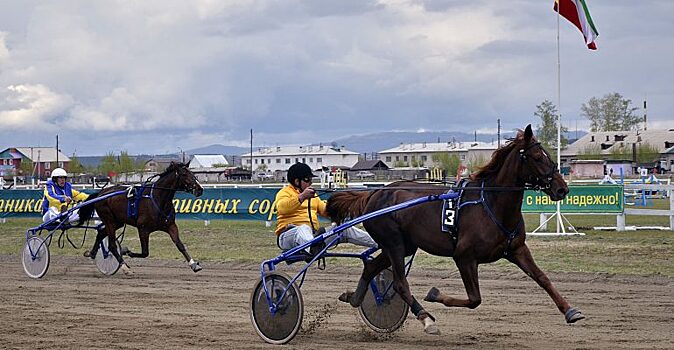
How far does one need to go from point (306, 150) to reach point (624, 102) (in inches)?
1593

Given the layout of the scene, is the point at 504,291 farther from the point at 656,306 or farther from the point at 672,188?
the point at 672,188

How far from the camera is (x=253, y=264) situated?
52.3 ft

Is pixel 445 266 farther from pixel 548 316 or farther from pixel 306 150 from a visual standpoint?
pixel 306 150

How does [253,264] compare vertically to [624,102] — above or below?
below

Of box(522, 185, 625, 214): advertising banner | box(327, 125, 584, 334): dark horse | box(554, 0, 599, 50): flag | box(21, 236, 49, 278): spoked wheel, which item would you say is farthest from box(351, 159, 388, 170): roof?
box(327, 125, 584, 334): dark horse

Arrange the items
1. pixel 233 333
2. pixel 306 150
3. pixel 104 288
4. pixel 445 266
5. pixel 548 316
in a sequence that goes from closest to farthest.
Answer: pixel 233 333, pixel 548 316, pixel 104 288, pixel 445 266, pixel 306 150

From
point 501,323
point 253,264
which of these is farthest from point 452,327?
point 253,264

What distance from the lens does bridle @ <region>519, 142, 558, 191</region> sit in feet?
25.2

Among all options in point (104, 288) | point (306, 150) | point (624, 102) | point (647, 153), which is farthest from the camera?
point (306, 150)

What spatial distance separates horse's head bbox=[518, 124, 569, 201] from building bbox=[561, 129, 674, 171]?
2816 inches

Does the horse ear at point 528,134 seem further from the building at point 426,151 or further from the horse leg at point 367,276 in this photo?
the building at point 426,151

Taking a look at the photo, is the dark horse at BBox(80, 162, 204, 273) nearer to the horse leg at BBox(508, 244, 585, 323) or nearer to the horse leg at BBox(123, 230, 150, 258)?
the horse leg at BBox(123, 230, 150, 258)

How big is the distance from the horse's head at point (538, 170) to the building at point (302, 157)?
105 metres

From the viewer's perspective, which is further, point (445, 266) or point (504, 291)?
point (445, 266)
